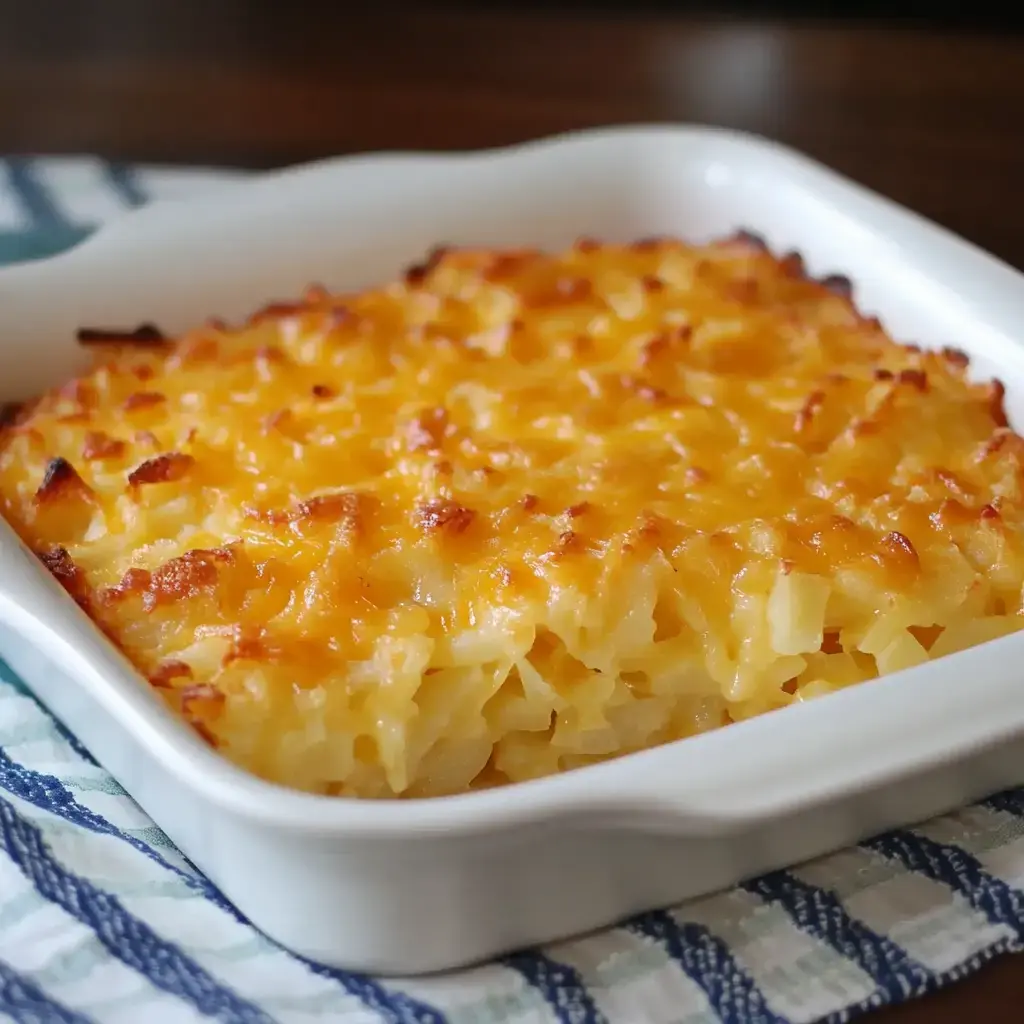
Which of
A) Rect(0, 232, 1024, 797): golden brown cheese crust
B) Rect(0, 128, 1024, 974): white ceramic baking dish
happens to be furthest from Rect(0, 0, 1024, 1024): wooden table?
Rect(0, 128, 1024, 974): white ceramic baking dish

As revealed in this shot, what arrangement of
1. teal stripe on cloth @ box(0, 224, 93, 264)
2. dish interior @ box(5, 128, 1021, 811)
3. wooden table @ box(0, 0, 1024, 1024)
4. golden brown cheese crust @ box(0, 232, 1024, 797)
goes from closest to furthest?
golden brown cheese crust @ box(0, 232, 1024, 797)
dish interior @ box(5, 128, 1021, 811)
teal stripe on cloth @ box(0, 224, 93, 264)
wooden table @ box(0, 0, 1024, 1024)

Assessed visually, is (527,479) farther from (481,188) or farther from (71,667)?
(481,188)

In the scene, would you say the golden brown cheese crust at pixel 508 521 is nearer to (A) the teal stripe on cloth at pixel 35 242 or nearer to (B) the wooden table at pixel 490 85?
(A) the teal stripe on cloth at pixel 35 242

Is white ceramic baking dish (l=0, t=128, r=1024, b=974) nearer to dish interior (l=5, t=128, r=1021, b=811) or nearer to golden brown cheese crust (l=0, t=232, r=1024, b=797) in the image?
golden brown cheese crust (l=0, t=232, r=1024, b=797)

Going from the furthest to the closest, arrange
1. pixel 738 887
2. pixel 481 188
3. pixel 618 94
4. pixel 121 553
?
1. pixel 618 94
2. pixel 481 188
3. pixel 121 553
4. pixel 738 887

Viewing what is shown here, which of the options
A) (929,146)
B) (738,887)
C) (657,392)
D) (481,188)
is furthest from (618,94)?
(738,887)

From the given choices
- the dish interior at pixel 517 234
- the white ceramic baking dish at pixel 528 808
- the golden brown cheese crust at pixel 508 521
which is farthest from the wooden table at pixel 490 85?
the white ceramic baking dish at pixel 528 808
